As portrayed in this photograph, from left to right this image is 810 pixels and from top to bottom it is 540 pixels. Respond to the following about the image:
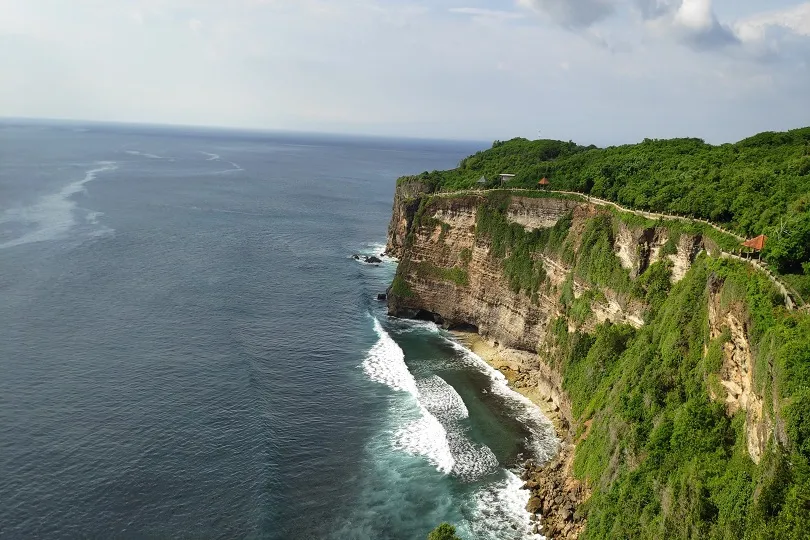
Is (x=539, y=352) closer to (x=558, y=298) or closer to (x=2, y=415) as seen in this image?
(x=558, y=298)

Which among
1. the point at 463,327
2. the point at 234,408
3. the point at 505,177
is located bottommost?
the point at 234,408

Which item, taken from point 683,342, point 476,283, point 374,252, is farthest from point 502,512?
point 374,252

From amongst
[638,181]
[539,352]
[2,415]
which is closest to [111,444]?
[2,415]

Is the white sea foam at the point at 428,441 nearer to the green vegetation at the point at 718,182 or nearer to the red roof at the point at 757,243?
the green vegetation at the point at 718,182

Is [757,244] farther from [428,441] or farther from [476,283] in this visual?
[476,283]

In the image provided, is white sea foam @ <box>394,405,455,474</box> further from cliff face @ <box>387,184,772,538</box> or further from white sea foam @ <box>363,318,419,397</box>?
cliff face @ <box>387,184,772,538</box>

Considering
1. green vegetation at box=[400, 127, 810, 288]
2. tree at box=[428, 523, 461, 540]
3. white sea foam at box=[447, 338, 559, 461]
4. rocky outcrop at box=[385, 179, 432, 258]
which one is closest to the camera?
tree at box=[428, 523, 461, 540]

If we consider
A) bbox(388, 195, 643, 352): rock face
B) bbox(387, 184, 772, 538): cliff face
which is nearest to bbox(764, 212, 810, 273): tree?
bbox(387, 184, 772, 538): cliff face
